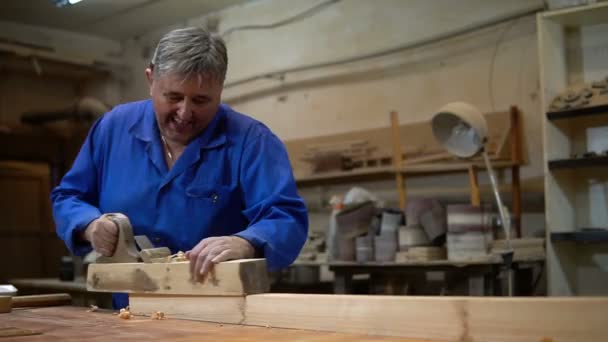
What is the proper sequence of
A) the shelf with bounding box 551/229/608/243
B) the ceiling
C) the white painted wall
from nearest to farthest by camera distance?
the shelf with bounding box 551/229/608/243 → the ceiling → the white painted wall

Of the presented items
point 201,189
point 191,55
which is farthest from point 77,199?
point 191,55

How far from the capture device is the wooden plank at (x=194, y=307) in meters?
1.55

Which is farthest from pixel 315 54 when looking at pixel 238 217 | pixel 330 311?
pixel 330 311

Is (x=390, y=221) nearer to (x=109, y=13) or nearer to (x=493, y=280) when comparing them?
(x=493, y=280)

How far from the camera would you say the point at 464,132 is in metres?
3.95

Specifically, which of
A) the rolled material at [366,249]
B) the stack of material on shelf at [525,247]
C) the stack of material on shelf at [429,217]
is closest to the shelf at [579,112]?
the stack of material on shelf at [525,247]

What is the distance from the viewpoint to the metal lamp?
3686 mm

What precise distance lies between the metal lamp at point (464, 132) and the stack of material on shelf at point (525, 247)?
0.28ft

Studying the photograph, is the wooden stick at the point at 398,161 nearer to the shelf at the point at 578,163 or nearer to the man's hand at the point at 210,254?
the shelf at the point at 578,163

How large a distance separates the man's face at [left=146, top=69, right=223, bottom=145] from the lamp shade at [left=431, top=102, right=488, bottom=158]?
6.77 feet

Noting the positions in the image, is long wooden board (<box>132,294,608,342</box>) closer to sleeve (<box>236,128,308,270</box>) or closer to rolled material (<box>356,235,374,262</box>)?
sleeve (<box>236,128,308,270</box>)

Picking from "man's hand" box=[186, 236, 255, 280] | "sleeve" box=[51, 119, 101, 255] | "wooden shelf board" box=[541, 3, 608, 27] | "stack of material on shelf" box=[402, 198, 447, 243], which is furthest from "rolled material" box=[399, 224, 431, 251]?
"man's hand" box=[186, 236, 255, 280]

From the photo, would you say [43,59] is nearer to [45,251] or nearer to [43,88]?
[43,88]

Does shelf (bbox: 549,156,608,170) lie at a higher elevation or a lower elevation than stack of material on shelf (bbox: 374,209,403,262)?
higher
